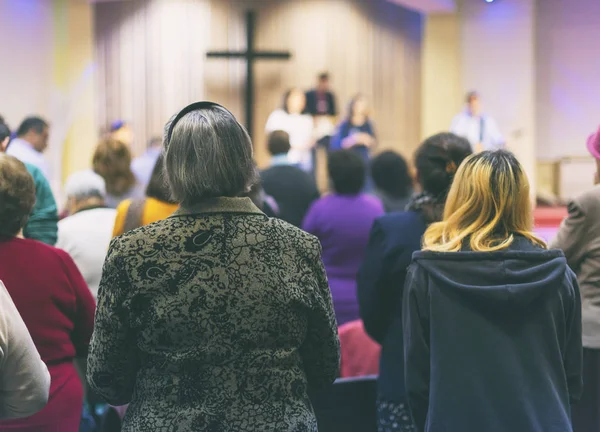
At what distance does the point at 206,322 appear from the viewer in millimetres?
2020

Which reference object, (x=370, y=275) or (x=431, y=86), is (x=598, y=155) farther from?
(x=431, y=86)

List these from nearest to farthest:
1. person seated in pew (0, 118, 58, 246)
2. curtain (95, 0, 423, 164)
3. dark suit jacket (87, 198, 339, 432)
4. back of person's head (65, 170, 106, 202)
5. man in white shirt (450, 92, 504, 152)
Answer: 1. dark suit jacket (87, 198, 339, 432)
2. person seated in pew (0, 118, 58, 246)
3. back of person's head (65, 170, 106, 202)
4. man in white shirt (450, 92, 504, 152)
5. curtain (95, 0, 423, 164)

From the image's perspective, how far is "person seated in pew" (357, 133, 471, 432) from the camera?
3.13 metres

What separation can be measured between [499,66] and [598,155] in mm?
9191

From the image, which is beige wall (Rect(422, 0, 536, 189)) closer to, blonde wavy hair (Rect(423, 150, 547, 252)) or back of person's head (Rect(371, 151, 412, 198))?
back of person's head (Rect(371, 151, 412, 198))

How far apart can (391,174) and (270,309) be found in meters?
2.81

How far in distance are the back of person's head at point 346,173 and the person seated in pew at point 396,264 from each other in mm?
1252

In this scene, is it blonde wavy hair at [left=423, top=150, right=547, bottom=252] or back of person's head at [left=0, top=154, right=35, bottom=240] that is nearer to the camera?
blonde wavy hair at [left=423, top=150, right=547, bottom=252]

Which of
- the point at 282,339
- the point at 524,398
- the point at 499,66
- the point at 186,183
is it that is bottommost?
the point at 524,398

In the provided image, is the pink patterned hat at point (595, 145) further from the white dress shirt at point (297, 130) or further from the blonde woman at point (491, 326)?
the white dress shirt at point (297, 130)

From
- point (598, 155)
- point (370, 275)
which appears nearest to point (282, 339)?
point (370, 275)

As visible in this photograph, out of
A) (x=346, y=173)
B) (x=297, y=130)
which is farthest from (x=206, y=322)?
(x=297, y=130)

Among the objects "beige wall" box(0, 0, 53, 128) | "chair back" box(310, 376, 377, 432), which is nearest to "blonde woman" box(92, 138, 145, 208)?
"chair back" box(310, 376, 377, 432)

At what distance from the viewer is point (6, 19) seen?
1137cm
